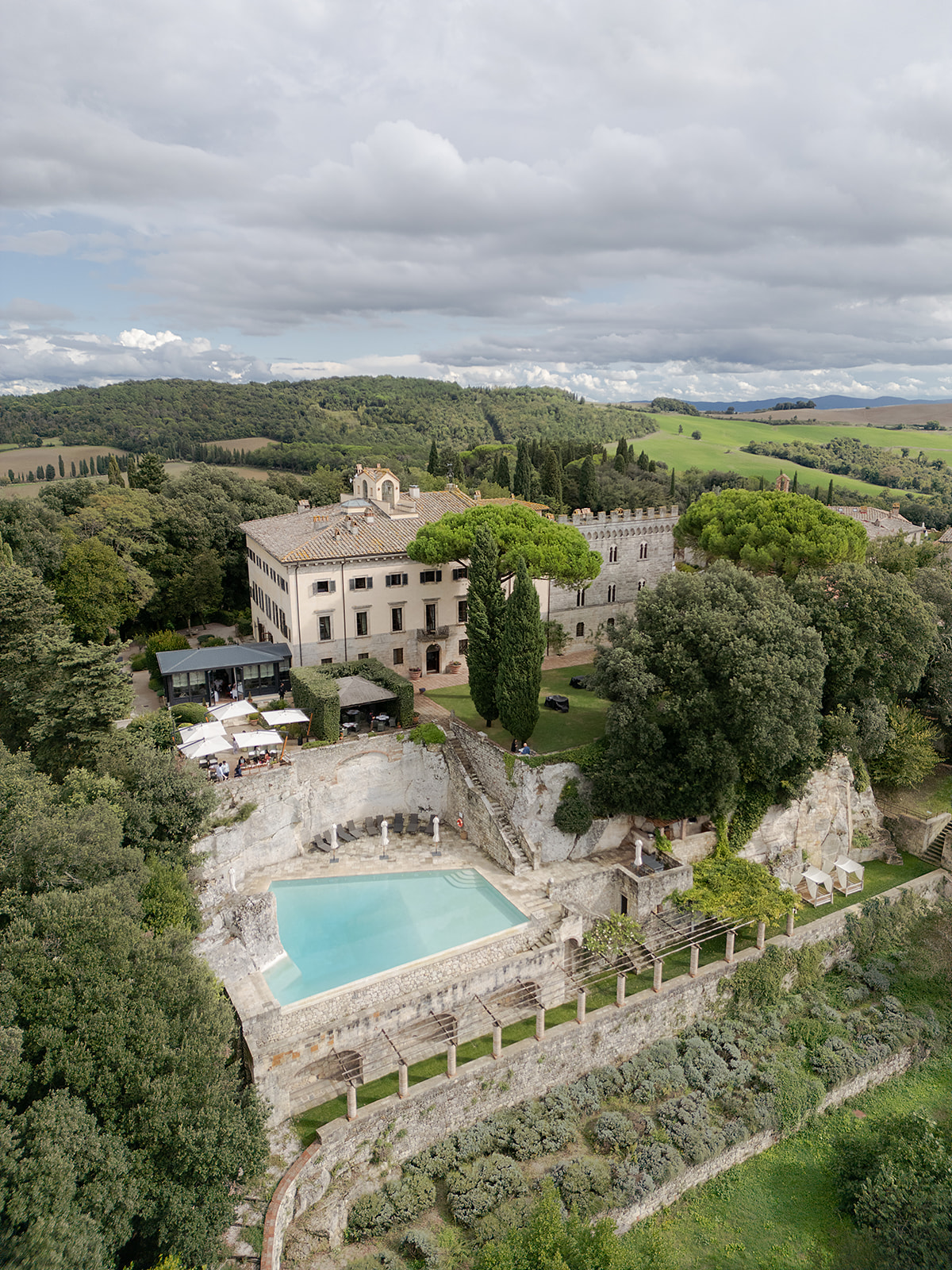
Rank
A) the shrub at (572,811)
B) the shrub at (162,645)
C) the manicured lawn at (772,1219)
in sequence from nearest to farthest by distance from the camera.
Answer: the manicured lawn at (772,1219), the shrub at (572,811), the shrub at (162,645)

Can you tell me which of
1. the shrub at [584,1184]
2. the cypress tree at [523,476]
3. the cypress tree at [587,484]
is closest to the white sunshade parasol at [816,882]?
the shrub at [584,1184]

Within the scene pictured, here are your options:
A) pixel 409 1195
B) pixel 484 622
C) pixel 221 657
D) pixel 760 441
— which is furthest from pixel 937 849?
pixel 760 441

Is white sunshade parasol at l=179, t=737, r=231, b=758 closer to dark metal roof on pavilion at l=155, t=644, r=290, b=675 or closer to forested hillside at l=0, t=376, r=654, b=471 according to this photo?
dark metal roof on pavilion at l=155, t=644, r=290, b=675

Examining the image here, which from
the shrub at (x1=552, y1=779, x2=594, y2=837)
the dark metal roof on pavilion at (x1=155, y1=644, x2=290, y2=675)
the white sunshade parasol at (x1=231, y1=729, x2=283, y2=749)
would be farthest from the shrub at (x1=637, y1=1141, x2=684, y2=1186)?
the dark metal roof on pavilion at (x1=155, y1=644, x2=290, y2=675)

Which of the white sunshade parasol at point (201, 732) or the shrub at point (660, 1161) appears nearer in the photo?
the shrub at point (660, 1161)

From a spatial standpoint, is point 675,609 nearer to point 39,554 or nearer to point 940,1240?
point 940,1240

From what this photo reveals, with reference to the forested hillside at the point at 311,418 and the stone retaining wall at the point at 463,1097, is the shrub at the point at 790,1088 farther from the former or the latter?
the forested hillside at the point at 311,418

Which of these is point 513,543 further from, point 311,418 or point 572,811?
point 311,418
